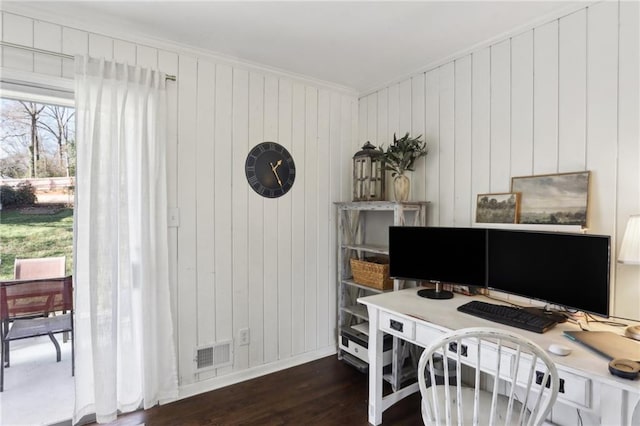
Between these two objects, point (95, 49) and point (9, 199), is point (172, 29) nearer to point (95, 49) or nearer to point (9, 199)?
point (95, 49)

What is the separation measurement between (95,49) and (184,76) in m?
0.53

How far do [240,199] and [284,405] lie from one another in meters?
1.50

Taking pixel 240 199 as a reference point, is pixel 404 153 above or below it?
above

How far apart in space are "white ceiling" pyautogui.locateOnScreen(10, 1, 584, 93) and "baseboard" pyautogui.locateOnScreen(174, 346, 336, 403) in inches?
94.8

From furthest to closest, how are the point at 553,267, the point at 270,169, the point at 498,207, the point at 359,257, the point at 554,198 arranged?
1. the point at 359,257
2. the point at 270,169
3. the point at 498,207
4. the point at 554,198
5. the point at 553,267

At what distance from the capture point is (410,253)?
2354 millimetres

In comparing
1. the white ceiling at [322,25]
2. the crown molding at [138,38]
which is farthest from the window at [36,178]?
the white ceiling at [322,25]

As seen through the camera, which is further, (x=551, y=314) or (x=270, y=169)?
(x=270, y=169)

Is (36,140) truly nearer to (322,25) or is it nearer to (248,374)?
(322,25)

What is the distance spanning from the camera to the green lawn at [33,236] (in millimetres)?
1992

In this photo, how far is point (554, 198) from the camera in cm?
196

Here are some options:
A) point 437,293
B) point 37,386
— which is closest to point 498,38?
point 437,293

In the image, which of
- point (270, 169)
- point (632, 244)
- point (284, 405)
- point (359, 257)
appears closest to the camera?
point (632, 244)

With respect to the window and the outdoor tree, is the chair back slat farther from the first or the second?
the outdoor tree
